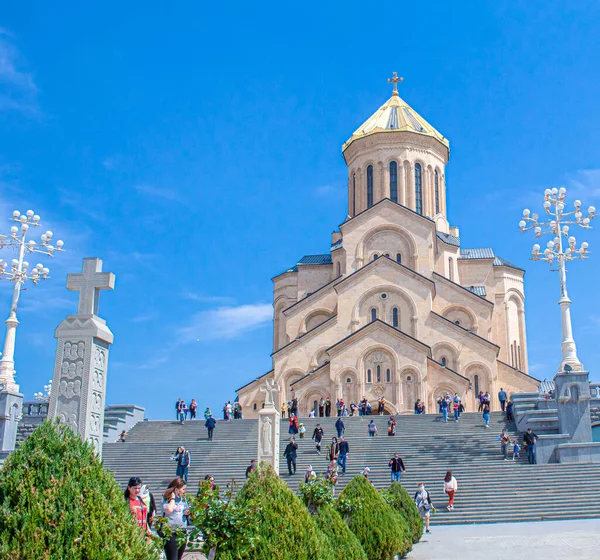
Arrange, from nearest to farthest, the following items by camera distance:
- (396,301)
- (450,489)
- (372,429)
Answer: (450,489), (372,429), (396,301)

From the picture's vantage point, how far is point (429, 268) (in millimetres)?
34625

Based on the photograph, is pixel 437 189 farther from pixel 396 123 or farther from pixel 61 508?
pixel 61 508

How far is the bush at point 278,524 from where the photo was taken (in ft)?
19.4

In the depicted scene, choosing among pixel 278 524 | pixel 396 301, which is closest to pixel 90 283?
pixel 278 524

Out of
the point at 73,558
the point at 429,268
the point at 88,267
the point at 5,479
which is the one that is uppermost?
the point at 429,268

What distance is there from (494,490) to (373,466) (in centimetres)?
368

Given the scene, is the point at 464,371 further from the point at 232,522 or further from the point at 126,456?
the point at 232,522

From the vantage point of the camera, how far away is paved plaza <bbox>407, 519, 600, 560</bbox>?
10125 millimetres

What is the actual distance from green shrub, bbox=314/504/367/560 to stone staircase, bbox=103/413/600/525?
27.7ft

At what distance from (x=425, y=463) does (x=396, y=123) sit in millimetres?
22973

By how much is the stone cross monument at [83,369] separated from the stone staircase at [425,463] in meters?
9.04

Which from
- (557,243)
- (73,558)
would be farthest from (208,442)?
(73,558)

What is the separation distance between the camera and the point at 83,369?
872 centimetres

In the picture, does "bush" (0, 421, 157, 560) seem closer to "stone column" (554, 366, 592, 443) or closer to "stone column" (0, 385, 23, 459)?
"stone column" (554, 366, 592, 443)
